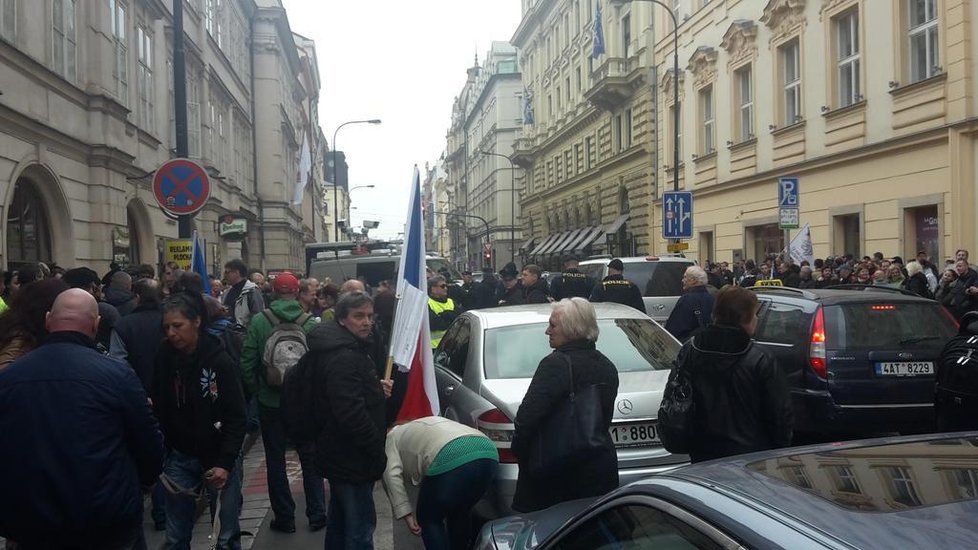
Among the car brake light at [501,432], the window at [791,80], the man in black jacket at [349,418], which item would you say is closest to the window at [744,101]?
the window at [791,80]

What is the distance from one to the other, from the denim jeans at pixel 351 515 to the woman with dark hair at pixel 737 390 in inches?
71.3

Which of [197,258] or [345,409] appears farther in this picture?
[197,258]

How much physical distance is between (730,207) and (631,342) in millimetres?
22766

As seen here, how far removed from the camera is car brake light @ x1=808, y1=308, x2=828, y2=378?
781cm

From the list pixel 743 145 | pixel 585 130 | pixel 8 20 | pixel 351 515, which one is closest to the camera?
pixel 351 515

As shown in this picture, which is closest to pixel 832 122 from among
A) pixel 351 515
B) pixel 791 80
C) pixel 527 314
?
pixel 791 80

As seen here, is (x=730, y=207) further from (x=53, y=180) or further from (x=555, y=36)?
(x=555, y=36)

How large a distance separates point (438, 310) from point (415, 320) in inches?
218

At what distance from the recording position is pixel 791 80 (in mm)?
24750

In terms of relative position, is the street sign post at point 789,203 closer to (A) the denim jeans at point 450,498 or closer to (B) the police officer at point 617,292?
(B) the police officer at point 617,292

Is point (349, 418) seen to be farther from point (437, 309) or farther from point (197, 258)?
point (197, 258)

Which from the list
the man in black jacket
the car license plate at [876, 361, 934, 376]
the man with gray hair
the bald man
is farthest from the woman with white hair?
the bald man

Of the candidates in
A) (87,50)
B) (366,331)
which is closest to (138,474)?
(366,331)

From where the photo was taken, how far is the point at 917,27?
61.4ft
